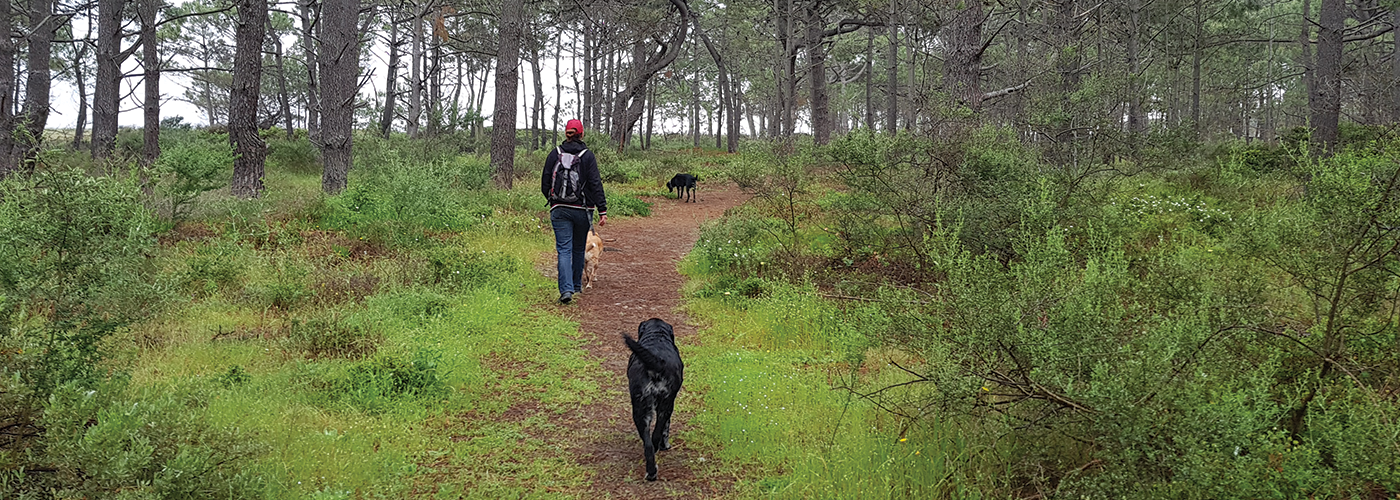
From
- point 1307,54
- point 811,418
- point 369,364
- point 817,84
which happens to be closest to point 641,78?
point 817,84

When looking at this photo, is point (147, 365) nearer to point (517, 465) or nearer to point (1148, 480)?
point (517, 465)

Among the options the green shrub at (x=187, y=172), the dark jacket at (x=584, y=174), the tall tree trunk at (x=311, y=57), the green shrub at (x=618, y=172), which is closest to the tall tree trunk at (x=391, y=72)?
the tall tree trunk at (x=311, y=57)

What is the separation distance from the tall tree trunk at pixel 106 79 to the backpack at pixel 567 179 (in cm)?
1383

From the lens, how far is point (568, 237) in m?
7.37

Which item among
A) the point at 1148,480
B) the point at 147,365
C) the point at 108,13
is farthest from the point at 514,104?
the point at 1148,480

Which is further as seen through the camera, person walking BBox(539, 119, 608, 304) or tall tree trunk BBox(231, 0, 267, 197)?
tall tree trunk BBox(231, 0, 267, 197)

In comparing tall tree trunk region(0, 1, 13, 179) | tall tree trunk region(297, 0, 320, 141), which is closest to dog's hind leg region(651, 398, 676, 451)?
tall tree trunk region(0, 1, 13, 179)

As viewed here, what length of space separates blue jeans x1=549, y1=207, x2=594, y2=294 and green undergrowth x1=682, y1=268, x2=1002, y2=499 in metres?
1.66

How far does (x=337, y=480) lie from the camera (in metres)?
3.44

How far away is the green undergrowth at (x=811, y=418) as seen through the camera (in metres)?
3.38

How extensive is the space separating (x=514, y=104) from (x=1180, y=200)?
39.1 ft

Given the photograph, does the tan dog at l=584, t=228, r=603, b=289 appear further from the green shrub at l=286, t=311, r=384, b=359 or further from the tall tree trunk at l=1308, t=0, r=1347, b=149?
the tall tree trunk at l=1308, t=0, r=1347, b=149

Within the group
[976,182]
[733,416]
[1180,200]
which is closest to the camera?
[733,416]

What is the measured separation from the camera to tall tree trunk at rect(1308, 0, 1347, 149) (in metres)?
11.7
